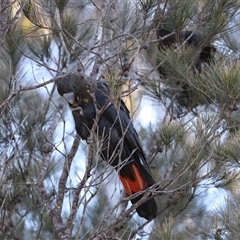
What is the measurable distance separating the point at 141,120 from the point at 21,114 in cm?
74

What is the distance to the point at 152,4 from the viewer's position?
243cm

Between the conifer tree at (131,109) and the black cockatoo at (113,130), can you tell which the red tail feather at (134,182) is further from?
the conifer tree at (131,109)

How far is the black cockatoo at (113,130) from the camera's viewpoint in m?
2.53

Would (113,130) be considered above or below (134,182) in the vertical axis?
above

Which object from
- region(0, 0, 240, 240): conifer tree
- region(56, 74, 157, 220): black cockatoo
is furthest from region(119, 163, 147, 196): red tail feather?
region(0, 0, 240, 240): conifer tree

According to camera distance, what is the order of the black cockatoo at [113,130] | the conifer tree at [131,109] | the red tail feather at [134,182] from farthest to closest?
the red tail feather at [134,182] → the black cockatoo at [113,130] → the conifer tree at [131,109]

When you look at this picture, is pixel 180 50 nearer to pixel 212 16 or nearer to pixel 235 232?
pixel 212 16

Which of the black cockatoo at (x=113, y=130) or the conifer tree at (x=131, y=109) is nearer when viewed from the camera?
the conifer tree at (x=131, y=109)

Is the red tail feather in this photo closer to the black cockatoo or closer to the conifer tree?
the black cockatoo

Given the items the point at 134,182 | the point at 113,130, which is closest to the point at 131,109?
the point at 113,130

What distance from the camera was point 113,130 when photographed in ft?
8.89

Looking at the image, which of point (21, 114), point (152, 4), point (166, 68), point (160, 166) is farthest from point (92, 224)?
point (152, 4)

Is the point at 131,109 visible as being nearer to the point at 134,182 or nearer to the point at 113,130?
the point at 113,130

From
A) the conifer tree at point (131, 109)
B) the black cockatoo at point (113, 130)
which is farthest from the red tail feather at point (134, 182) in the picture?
the conifer tree at point (131, 109)
